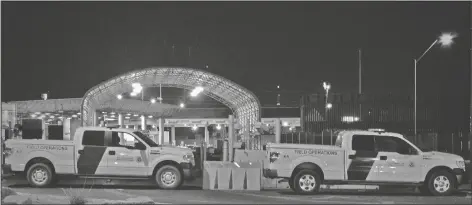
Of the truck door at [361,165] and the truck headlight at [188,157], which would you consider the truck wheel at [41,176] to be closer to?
the truck headlight at [188,157]

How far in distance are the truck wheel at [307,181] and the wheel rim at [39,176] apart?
23.5 ft

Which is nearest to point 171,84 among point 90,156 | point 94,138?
point 94,138

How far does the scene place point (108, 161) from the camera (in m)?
17.0

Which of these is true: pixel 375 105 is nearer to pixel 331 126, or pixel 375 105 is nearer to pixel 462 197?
pixel 331 126

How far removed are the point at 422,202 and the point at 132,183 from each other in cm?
936

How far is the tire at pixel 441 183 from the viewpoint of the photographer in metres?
16.2

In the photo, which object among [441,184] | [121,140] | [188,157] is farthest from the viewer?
[121,140]

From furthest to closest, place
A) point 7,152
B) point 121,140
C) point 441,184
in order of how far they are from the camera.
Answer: point 121,140 < point 7,152 < point 441,184

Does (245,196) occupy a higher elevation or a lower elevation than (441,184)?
lower

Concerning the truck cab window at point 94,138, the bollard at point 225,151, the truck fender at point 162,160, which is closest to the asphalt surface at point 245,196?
the truck fender at point 162,160

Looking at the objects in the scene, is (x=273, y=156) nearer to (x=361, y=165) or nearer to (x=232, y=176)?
(x=232, y=176)

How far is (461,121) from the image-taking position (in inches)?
1507

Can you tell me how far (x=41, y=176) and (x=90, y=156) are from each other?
1.50 m

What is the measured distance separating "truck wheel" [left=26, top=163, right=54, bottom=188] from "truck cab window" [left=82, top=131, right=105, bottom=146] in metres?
1.29
